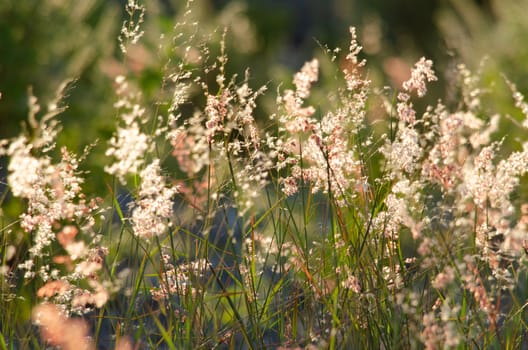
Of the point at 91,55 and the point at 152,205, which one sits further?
the point at 91,55

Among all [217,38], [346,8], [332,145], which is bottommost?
[332,145]

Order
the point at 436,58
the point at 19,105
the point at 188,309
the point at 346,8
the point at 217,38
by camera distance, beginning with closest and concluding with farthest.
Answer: the point at 188,309
the point at 19,105
the point at 217,38
the point at 436,58
the point at 346,8

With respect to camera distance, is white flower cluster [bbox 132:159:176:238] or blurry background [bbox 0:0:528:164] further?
blurry background [bbox 0:0:528:164]

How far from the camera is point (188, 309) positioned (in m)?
1.75

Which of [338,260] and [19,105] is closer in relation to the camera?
[338,260]

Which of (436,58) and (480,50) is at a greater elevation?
(436,58)

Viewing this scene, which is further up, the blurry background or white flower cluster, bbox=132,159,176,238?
the blurry background

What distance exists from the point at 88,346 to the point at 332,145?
0.74 m

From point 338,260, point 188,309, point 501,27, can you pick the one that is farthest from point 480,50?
point 188,309

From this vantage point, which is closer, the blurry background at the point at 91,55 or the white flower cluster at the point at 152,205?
the white flower cluster at the point at 152,205

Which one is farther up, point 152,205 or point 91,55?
point 91,55

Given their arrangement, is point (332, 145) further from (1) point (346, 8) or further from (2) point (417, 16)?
(1) point (346, 8)

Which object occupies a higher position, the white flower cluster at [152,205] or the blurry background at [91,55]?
the blurry background at [91,55]

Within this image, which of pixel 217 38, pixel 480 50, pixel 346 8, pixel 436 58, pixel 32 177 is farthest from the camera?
pixel 346 8
